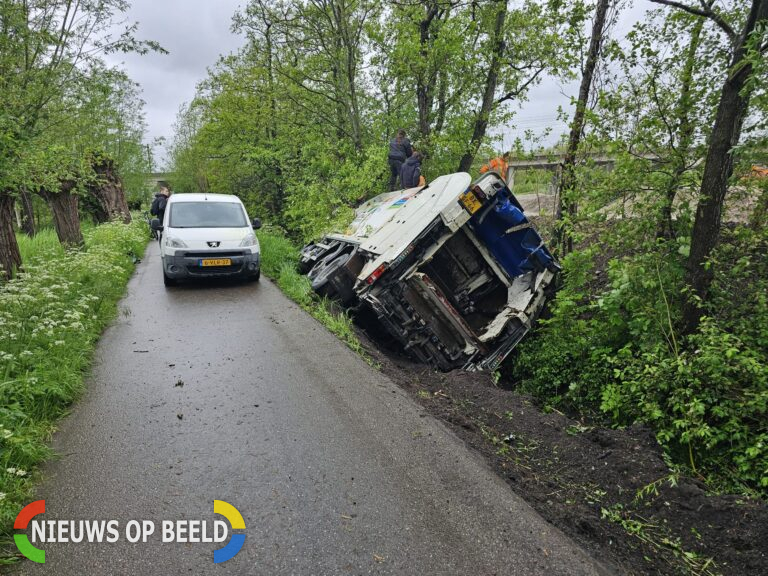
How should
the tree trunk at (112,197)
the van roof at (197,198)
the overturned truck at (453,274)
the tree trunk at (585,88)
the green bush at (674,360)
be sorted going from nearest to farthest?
the green bush at (674,360), the overturned truck at (453,274), the tree trunk at (585,88), the van roof at (197,198), the tree trunk at (112,197)

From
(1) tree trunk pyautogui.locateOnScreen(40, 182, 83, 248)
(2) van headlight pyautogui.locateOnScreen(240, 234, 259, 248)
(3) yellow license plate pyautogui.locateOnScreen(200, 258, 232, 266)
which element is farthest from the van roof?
(1) tree trunk pyautogui.locateOnScreen(40, 182, 83, 248)

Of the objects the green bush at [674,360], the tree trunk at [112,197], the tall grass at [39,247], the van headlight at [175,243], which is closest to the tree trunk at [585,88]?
the green bush at [674,360]

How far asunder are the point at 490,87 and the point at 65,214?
12.3 meters

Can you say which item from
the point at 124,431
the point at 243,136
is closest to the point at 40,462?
the point at 124,431

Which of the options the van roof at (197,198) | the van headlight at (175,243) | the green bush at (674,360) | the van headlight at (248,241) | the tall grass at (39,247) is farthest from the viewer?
the van roof at (197,198)

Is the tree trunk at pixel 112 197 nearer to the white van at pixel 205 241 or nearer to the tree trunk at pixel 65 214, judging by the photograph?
the tree trunk at pixel 65 214

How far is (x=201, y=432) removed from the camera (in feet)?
11.6

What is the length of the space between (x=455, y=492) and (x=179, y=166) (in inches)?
1626

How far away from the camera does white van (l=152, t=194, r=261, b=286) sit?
8117 mm

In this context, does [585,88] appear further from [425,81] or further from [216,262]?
[216,262]

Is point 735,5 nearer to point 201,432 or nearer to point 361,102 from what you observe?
point 201,432

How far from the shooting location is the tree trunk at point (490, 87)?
10.1 m

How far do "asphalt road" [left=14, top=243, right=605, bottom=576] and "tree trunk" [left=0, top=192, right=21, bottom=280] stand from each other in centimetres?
363

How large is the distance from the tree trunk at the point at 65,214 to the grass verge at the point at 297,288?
5.33 m
